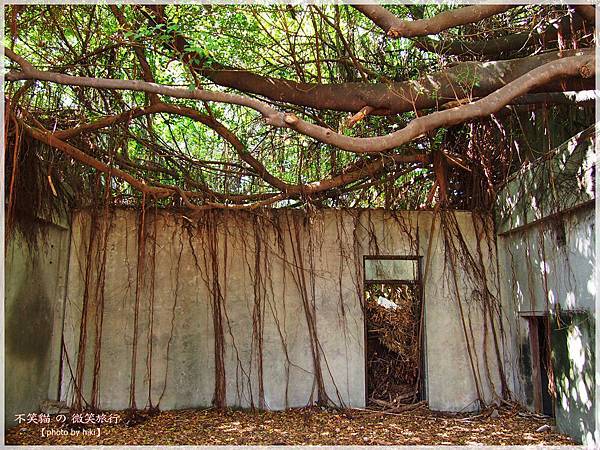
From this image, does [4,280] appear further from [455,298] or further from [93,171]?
[455,298]

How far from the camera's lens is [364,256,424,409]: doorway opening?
6105 millimetres

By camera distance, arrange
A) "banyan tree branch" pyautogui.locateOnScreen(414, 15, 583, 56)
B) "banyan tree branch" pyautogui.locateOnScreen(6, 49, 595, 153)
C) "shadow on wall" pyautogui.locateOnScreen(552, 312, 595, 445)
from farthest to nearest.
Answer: "banyan tree branch" pyautogui.locateOnScreen(414, 15, 583, 56) < "shadow on wall" pyautogui.locateOnScreen(552, 312, 595, 445) < "banyan tree branch" pyautogui.locateOnScreen(6, 49, 595, 153)

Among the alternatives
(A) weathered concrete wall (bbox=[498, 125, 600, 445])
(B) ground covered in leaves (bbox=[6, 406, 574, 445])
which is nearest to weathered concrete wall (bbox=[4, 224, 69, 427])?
(B) ground covered in leaves (bbox=[6, 406, 574, 445])

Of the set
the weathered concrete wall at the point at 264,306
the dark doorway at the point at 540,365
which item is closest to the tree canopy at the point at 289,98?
the weathered concrete wall at the point at 264,306

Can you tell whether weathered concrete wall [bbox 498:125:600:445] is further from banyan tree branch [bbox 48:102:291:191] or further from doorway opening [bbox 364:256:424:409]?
banyan tree branch [bbox 48:102:291:191]

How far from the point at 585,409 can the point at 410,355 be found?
214 centimetres

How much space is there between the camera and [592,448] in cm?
412

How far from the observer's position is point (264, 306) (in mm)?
6000

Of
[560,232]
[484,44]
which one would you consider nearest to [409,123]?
[484,44]

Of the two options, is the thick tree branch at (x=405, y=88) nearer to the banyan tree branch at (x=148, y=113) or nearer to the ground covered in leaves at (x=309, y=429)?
the banyan tree branch at (x=148, y=113)

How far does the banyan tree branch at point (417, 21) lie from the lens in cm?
323

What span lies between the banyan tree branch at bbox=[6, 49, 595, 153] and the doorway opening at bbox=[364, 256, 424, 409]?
9.84ft

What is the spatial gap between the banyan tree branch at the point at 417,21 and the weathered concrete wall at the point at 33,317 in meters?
3.67

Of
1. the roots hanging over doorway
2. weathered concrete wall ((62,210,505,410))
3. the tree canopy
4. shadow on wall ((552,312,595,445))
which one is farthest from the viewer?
the roots hanging over doorway
